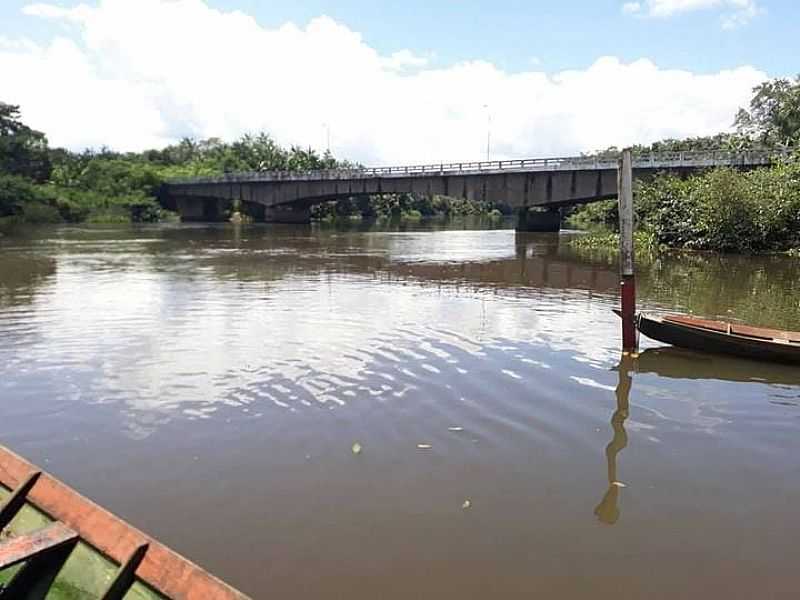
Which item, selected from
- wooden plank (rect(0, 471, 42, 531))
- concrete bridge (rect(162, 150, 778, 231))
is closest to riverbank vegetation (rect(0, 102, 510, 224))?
concrete bridge (rect(162, 150, 778, 231))

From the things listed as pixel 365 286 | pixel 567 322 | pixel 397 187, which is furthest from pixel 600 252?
pixel 397 187

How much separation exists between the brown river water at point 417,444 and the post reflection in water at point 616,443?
1.1 inches

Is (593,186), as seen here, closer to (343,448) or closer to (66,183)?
(343,448)

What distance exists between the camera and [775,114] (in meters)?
54.0

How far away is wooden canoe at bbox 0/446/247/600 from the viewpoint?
11.6 feet

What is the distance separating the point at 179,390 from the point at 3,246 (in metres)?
31.8

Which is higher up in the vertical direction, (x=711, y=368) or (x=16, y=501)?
(x=16, y=501)

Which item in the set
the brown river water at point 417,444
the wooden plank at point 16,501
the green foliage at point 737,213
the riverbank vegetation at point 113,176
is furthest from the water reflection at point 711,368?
the riverbank vegetation at point 113,176

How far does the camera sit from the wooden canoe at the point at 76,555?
139 inches

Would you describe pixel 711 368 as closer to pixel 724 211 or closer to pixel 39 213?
pixel 724 211

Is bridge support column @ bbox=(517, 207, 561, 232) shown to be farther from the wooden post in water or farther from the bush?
the bush

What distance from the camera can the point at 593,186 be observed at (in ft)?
156

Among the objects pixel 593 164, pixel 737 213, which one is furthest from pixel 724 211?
pixel 593 164

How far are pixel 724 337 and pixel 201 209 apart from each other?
258ft
